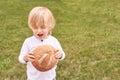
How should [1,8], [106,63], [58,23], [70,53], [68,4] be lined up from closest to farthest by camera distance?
[106,63] → [70,53] → [58,23] → [1,8] → [68,4]

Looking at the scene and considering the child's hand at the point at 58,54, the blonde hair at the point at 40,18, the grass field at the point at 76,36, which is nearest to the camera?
the blonde hair at the point at 40,18

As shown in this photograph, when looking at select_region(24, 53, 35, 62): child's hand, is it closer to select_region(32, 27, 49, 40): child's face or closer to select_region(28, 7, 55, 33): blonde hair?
select_region(32, 27, 49, 40): child's face

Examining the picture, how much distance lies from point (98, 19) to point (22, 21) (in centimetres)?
299

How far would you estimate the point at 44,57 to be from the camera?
5062mm

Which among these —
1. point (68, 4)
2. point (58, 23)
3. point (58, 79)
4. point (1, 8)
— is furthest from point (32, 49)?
point (68, 4)

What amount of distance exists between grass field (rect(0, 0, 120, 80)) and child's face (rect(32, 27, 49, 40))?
319cm

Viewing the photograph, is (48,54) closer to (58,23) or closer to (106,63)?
(106,63)

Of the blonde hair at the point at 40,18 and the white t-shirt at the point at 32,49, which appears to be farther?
the white t-shirt at the point at 32,49

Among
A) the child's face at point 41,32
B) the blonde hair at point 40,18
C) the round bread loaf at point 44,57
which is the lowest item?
the round bread loaf at point 44,57

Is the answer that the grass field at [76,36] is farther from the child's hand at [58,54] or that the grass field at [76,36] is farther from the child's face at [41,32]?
the child's face at [41,32]

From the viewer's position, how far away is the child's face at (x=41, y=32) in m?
4.91

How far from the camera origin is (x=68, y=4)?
16188 millimetres

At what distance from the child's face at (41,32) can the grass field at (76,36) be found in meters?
3.19

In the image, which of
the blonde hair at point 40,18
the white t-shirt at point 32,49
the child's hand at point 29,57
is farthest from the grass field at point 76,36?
the blonde hair at point 40,18
